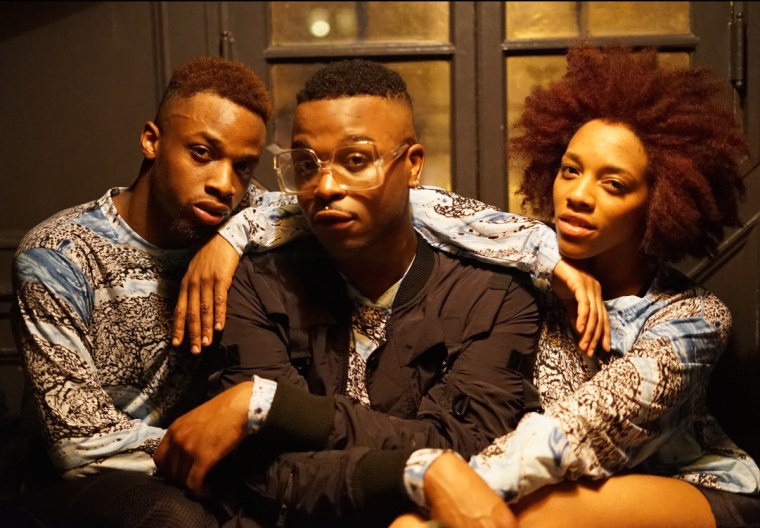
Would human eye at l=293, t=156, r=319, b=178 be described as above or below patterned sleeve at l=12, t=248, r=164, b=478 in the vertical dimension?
above

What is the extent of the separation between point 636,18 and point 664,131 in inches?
51.1

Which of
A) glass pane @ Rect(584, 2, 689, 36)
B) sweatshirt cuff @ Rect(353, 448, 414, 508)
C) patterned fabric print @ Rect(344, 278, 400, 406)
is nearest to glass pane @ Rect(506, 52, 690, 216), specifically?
glass pane @ Rect(584, 2, 689, 36)

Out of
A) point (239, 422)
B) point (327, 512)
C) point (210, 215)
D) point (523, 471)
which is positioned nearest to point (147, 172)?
point (210, 215)

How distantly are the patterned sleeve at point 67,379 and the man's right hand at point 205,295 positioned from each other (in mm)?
268

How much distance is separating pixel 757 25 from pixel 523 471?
7.42 ft

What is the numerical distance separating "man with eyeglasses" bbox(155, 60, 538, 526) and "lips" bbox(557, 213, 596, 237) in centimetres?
20

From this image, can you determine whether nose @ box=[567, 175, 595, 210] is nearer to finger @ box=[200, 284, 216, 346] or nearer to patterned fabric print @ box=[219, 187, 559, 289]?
patterned fabric print @ box=[219, 187, 559, 289]

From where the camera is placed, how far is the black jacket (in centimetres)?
213

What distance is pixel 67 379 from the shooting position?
242 cm

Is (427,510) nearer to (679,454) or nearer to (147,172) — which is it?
(679,454)

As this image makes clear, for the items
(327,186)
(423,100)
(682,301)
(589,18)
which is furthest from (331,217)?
(589,18)

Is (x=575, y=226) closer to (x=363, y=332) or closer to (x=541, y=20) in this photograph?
(x=363, y=332)

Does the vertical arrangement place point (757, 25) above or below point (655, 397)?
above

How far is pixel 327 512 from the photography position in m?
2.12
